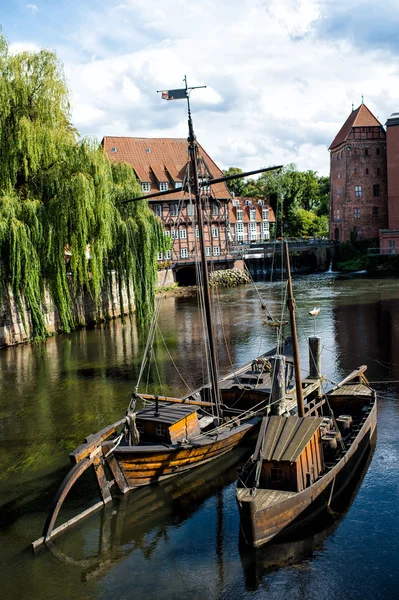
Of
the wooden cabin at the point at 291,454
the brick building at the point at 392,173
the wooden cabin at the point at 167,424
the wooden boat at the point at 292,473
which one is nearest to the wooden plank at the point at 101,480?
the wooden cabin at the point at 167,424

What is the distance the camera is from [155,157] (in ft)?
207

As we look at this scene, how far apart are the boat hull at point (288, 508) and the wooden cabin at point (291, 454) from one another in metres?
0.26

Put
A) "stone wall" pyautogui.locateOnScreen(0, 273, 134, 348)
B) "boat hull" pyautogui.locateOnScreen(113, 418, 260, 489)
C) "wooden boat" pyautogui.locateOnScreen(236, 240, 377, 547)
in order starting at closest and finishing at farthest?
1. "wooden boat" pyautogui.locateOnScreen(236, 240, 377, 547)
2. "boat hull" pyautogui.locateOnScreen(113, 418, 260, 489)
3. "stone wall" pyautogui.locateOnScreen(0, 273, 134, 348)

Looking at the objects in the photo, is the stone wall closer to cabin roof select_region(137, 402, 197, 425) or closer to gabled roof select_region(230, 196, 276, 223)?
cabin roof select_region(137, 402, 197, 425)

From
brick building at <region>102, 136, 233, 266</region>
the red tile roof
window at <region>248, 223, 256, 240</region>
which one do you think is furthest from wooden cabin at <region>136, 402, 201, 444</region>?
window at <region>248, 223, 256, 240</region>

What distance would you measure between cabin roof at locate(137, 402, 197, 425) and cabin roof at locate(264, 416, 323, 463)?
2463 millimetres

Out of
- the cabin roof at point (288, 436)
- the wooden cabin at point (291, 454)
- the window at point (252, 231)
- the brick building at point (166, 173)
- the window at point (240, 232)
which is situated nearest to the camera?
the wooden cabin at point (291, 454)

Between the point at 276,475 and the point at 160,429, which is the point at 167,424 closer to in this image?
the point at 160,429

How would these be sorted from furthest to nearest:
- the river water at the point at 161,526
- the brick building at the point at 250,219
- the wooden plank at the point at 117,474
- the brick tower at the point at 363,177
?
the brick building at the point at 250,219 < the brick tower at the point at 363,177 < the wooden plank at the point at 117,474 < the river water at the point at 161,526

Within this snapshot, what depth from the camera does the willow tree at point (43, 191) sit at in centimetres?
Answer: 2734

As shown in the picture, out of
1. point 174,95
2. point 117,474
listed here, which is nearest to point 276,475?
point 117,474

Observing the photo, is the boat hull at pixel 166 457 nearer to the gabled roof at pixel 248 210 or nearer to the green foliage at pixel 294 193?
the gabled roof at pixel 248 210

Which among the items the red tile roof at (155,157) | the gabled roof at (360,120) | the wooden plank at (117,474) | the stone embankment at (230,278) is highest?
the gabled roof at (360,120)

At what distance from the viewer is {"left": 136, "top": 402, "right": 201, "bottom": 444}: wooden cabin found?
1388 centimetres
